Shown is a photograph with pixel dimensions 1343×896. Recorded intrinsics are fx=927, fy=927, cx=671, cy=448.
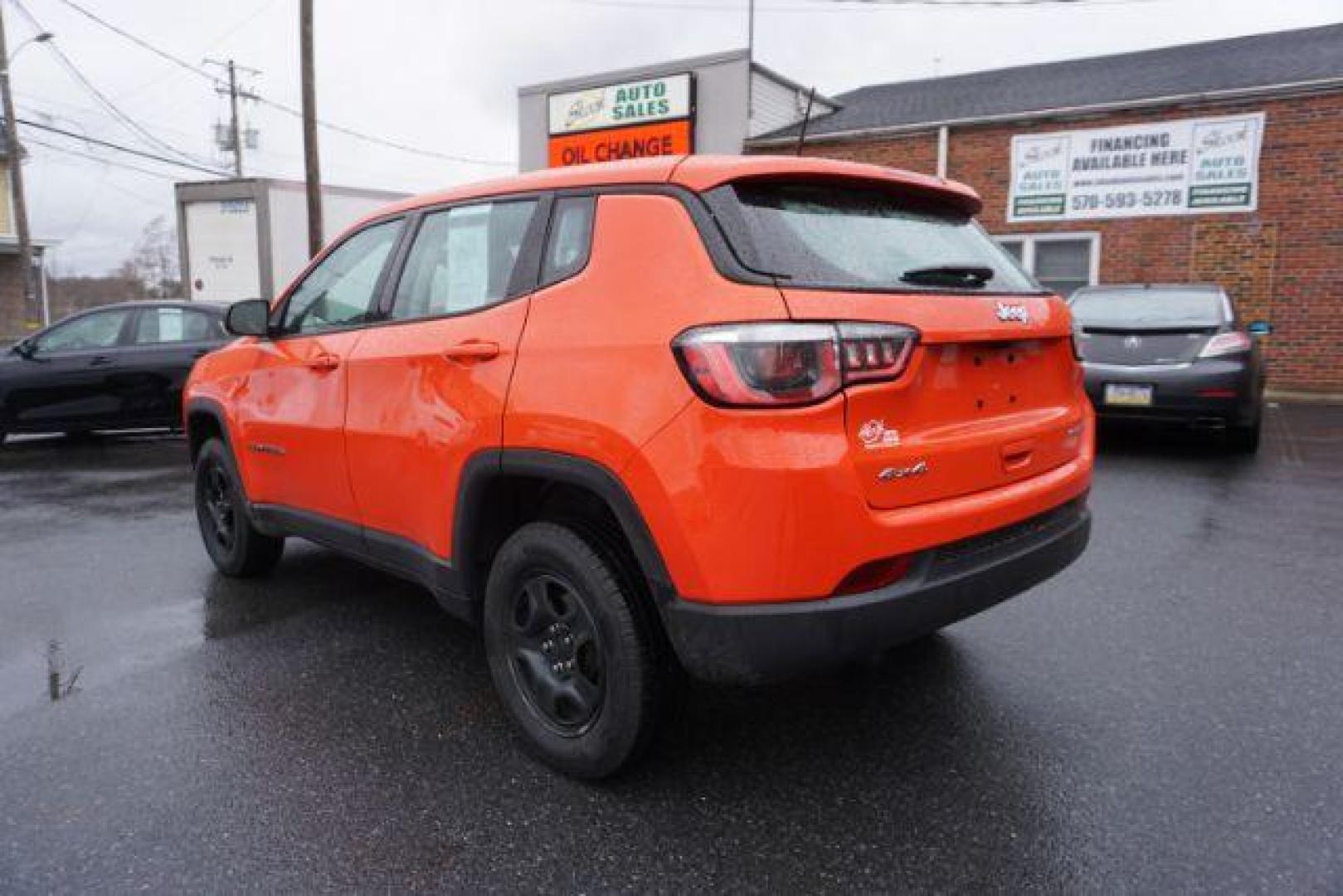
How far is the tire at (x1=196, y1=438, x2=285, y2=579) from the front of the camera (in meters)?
4.40

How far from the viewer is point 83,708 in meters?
3.12

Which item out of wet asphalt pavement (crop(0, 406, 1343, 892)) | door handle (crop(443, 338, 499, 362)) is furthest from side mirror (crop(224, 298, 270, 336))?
door handle (crop(443, 338, 499, 362))

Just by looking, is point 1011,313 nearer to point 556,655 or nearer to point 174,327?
point 556,655

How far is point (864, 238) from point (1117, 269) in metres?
12.7

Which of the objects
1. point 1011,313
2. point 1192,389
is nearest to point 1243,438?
point 1192,389

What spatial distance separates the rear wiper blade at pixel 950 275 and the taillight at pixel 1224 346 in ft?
17.7

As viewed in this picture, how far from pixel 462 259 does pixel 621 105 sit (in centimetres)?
1655

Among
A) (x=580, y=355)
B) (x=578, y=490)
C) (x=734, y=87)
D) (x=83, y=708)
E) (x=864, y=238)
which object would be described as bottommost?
(x=83, y=708)

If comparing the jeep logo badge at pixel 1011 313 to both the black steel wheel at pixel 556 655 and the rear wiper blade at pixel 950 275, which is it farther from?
the black steel wheel at pixel 556 655

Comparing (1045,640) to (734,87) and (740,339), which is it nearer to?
(740,339)

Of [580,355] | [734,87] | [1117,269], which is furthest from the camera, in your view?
[734,87]

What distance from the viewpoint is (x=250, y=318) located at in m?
3.97

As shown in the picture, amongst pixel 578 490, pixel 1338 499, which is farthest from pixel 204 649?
pixel 1338 499

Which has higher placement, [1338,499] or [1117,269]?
[1117,269]
